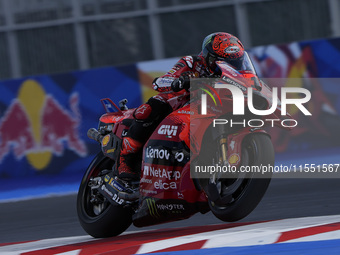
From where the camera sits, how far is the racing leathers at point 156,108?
18.0 ft

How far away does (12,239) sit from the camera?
21.7 ft

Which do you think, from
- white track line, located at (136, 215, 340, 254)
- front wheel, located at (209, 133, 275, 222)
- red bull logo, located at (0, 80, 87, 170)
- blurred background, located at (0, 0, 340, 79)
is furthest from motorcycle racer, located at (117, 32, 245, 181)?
blurred background, located at (0, 0, 340, 79)

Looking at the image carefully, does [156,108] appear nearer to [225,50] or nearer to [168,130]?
[168,130]

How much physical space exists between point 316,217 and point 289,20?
908 cm

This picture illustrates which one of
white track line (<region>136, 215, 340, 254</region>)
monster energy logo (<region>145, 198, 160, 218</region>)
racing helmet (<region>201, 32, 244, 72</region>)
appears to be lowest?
white track line (<region>136, 215, 340, 254</region>)

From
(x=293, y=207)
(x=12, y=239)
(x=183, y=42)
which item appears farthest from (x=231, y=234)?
(x=183, y=42)

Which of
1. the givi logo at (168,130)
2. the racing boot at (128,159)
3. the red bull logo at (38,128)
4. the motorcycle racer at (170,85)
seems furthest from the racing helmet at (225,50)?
the red bull logo at (38,128)

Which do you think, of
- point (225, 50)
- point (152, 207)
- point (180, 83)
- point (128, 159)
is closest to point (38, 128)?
point (128, 159)

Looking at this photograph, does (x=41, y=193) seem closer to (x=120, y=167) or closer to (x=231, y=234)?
(x=120, y=167)

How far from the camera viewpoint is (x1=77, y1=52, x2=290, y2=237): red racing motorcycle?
16.2 ft

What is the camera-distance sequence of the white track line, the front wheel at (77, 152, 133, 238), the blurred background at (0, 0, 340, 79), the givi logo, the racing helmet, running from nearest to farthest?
the white track line → the racing helmet → the givi logo → the front wheel at (77, 152, 133, 238) → the blurred background at (0, 0, 340, 79)

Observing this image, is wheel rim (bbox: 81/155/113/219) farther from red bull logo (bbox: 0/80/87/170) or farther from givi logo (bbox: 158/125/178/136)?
red bull logo (bbox: 0/80/87/170)

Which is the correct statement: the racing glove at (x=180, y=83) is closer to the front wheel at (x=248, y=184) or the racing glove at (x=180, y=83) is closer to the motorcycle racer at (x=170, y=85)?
the motorcycle racer at (x=170, y=85)

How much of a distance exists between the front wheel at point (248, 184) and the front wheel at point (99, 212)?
1182 mm
